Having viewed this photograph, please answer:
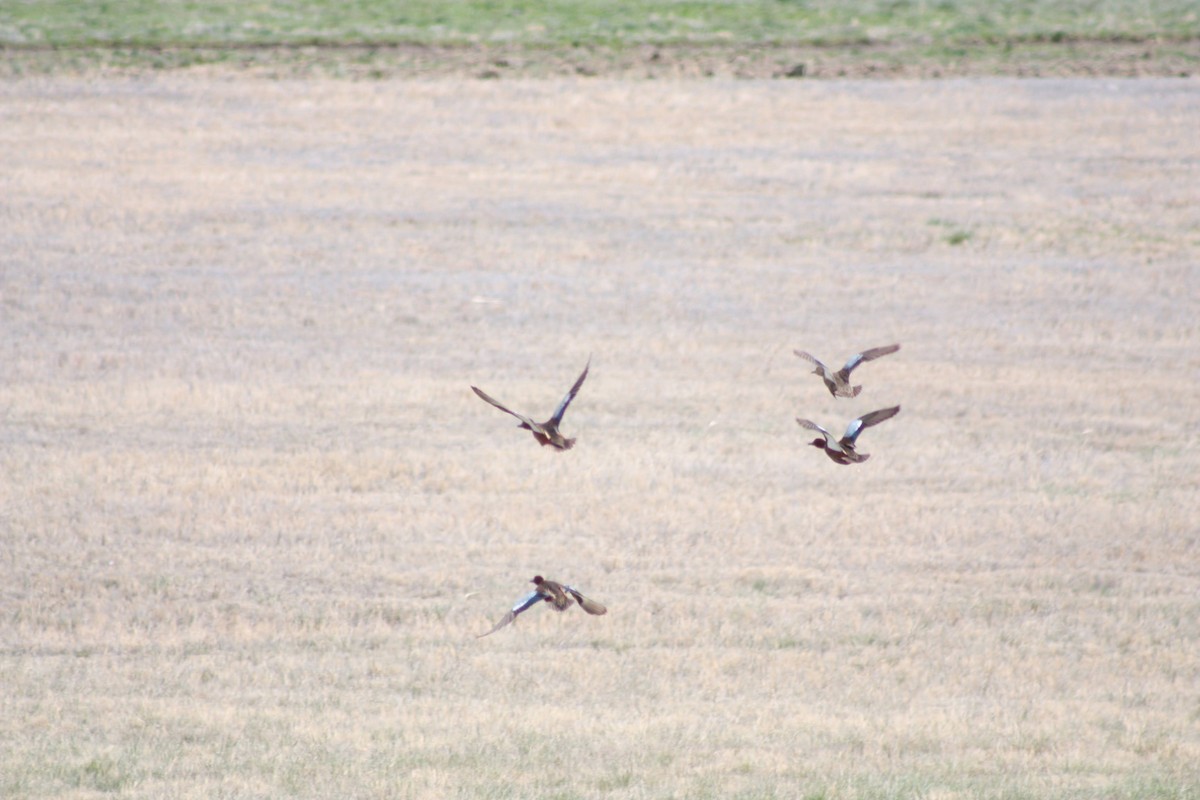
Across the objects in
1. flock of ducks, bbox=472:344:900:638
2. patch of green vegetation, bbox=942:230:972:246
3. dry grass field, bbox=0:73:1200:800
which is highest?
flock of ducks, bbox=472:344:900:638

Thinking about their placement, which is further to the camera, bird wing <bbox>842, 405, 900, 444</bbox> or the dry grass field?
the dry grass field

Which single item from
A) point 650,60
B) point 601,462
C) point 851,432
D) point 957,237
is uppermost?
point 851,432

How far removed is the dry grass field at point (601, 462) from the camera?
9.49m

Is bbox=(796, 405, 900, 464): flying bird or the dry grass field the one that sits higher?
bbox=(796, 405, 900, 464): flying bird

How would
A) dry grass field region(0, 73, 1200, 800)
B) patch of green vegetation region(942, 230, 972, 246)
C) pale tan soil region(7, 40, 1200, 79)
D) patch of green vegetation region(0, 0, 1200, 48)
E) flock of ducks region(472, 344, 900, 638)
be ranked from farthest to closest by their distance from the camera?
patch of green vegetation region(0, 0, 1200, 48) < pale tan soil region(7, 40, 1200, 79) < patch of green vegetation region(942, 230, 972, 246) < dry grass field region(0, 73, 1200, 800) < flock of ducks region(472, 344, 900, 638)

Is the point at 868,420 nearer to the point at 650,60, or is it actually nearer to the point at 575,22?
the point at 650,60

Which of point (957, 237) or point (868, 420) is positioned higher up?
point (868, 420)

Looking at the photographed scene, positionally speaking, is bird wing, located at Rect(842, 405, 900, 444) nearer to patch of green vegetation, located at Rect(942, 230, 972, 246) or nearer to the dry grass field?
the dry grass field

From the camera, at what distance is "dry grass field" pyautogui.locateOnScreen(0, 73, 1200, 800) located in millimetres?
9492

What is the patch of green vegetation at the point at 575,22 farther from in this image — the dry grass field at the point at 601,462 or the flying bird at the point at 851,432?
the flying bird at the point at 851,432

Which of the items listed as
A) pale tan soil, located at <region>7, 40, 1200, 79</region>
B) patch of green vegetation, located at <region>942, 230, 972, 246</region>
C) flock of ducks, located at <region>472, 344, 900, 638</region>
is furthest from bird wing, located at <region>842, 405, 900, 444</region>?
pale tan soil, located at <region>7, 40, 1200, 79</region>

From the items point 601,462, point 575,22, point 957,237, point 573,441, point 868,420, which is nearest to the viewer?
point 573,441

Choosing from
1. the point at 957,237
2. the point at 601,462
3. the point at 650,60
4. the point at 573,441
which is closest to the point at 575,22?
the point at 650,60

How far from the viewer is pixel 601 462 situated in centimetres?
1477
